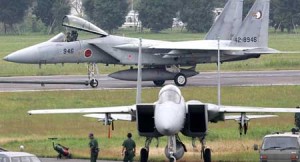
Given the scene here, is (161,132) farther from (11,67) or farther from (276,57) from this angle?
(276,57)

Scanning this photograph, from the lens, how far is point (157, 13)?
12106 cm

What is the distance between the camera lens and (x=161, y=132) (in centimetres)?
2675

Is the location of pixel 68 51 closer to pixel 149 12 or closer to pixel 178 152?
pixel 178 152

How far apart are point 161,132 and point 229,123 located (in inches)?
537

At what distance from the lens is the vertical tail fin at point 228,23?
57094 millimetres

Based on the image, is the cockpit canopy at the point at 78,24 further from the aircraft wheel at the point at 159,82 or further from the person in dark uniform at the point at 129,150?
the person in dark uniform at the point at 129,150

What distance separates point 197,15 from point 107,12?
10.6 m

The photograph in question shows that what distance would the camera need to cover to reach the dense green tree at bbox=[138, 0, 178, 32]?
121688 millimetres

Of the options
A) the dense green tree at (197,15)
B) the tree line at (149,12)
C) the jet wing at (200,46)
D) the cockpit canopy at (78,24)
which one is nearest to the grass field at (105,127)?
the jet wing at (200,46)

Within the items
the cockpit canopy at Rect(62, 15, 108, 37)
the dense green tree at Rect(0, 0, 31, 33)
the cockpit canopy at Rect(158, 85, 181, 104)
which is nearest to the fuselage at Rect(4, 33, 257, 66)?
the cockpit canopy at Rect(62, 15, 108, 37)

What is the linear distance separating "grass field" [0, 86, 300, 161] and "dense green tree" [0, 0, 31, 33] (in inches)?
2913

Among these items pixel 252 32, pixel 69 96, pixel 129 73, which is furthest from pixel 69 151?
pixel 252 32

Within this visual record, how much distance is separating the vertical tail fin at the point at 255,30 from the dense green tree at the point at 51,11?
212 feet

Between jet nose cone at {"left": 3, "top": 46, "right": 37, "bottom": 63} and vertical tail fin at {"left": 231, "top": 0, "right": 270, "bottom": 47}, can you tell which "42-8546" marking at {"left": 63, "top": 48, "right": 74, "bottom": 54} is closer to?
jet nose cone at {"left": 3, "top": 46, "right": 37, "bottom": 63}
